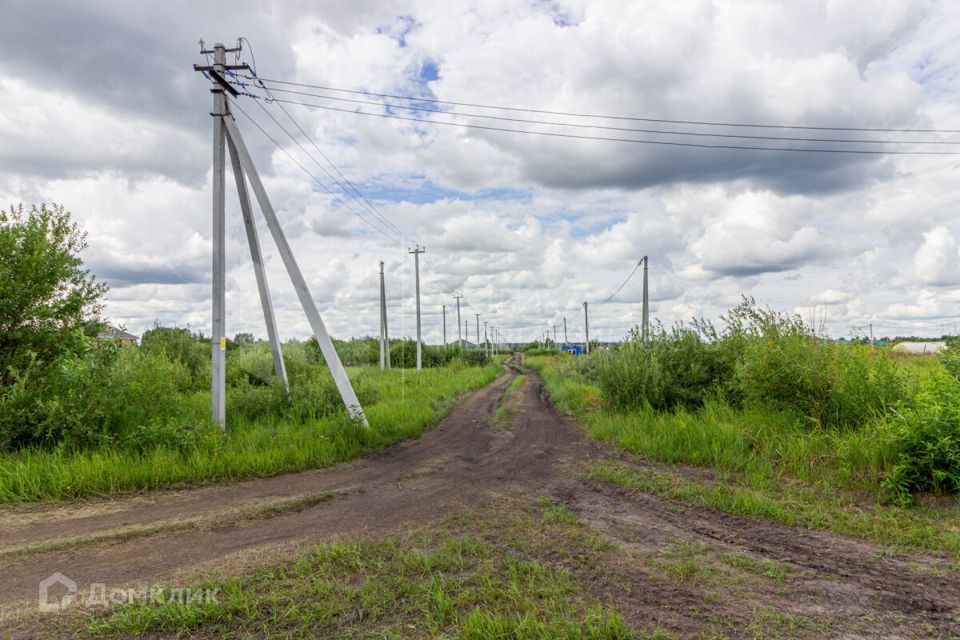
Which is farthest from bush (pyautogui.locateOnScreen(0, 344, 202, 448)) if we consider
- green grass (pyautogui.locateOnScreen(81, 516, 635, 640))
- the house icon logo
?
green grass (pyautogui.locateOnScreen(81, 516, 635, 640))

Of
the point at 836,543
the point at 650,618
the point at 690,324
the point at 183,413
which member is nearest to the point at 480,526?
the point at 650,618

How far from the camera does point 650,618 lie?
3.46 m

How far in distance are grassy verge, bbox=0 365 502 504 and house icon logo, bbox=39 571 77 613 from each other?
2779mm

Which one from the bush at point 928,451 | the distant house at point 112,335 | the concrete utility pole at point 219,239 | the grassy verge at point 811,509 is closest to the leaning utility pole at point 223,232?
the concrete utility pole at point 219,239

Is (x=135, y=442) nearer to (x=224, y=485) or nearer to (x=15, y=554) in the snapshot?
(x=224, y=485)

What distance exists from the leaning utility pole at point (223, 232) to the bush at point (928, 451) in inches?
327

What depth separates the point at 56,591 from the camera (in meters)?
4.04

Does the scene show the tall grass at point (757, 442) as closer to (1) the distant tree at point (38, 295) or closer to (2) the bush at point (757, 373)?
(2) the bush at point (757, 373)

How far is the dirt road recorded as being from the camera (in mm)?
3623

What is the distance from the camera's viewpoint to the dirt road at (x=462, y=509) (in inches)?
143

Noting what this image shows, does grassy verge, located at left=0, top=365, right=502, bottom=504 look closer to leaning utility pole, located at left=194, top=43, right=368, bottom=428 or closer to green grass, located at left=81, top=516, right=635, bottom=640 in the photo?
leaning utility pole, located at left=194, top=43, right=368, bottom=428

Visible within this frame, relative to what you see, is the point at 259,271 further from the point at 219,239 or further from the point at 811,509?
the point at 811,509

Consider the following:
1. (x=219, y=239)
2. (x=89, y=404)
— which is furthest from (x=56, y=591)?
(x=219, y=239)

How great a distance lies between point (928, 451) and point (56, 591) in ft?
29.1
